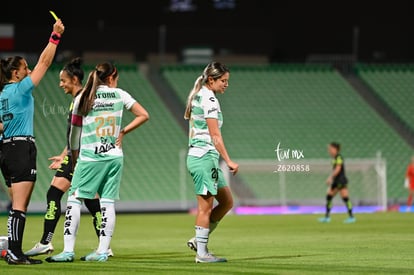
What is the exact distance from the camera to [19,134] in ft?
36.7

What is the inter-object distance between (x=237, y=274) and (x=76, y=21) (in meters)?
28.3

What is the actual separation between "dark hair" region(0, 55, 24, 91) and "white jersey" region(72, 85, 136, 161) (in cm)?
80

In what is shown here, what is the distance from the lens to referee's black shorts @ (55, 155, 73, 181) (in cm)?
1223

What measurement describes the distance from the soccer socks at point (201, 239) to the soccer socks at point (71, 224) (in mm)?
1398

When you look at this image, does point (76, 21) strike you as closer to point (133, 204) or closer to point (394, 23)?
point (133, 204)

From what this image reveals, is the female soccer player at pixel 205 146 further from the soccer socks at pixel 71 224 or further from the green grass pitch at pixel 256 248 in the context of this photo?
the soccer socks at pixel 71 224

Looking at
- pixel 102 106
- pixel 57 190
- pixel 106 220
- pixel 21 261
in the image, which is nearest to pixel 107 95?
pixel 102 106

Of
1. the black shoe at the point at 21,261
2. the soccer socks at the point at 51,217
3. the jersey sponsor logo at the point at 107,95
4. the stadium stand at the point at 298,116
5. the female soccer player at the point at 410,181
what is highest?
the stadium stand at the point at 298,116

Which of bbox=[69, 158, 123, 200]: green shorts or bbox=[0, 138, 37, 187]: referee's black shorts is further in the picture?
bbox=[69, 158, 123, 200]: green shorts

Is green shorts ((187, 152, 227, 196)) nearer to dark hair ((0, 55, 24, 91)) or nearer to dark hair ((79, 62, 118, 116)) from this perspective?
dark hair ((79, 62, 118, 116))

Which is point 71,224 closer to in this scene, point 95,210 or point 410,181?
point 95,210

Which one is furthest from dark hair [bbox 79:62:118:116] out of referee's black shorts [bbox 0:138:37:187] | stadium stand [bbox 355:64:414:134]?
stadium stand [bbox 355:64:414:134]

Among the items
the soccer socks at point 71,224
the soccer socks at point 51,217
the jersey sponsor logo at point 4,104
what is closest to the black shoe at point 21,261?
the soccer socks at point 71,224

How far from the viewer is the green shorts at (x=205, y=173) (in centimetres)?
1134
